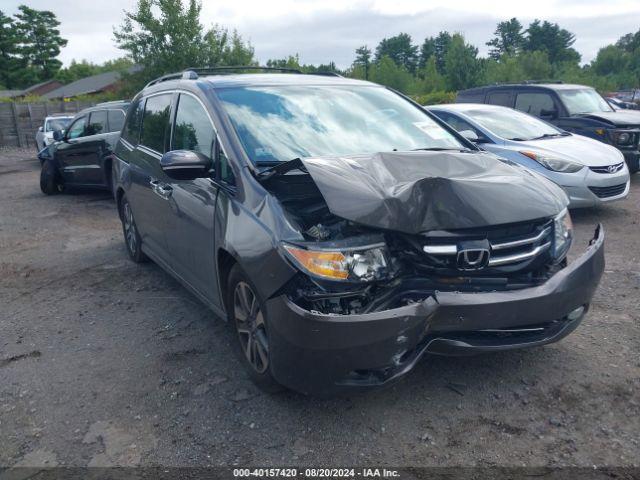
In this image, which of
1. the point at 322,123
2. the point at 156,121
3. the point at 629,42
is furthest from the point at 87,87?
the point at 629,42

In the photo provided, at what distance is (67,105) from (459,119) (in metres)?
27.0

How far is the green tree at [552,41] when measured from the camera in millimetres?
98500

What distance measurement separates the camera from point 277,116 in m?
3.92

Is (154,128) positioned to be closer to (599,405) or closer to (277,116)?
(277,116)

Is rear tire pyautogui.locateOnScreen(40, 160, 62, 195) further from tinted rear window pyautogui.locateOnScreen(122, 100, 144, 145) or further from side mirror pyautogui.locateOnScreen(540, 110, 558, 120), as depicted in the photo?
A: side mirror pyautogui.locateOnScreen(540, 110, 558, 120)

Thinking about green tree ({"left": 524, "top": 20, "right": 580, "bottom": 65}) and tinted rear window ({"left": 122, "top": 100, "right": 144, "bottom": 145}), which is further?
green tree ({"left": 524, "top": 20, "right": 580, "bottom": 65})

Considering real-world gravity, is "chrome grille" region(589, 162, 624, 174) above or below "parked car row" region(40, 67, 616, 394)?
below

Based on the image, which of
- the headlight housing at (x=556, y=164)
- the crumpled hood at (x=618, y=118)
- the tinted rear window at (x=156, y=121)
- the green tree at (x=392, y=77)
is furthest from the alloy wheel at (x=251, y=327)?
the green tree at (x=392, y=77)

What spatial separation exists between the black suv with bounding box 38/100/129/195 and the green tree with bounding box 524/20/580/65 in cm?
10037

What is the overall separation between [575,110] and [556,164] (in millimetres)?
3697

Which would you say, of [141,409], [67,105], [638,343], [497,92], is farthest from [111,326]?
[67,105]

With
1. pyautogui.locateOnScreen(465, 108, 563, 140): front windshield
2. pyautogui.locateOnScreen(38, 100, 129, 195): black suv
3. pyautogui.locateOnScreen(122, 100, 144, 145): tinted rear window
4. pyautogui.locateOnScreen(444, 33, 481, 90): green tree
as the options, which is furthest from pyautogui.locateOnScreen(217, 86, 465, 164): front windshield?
pyautogui.locateOnScreen(444, 33, 481, 90): green tree

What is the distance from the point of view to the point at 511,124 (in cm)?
848

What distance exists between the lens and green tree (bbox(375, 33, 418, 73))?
10775cm
